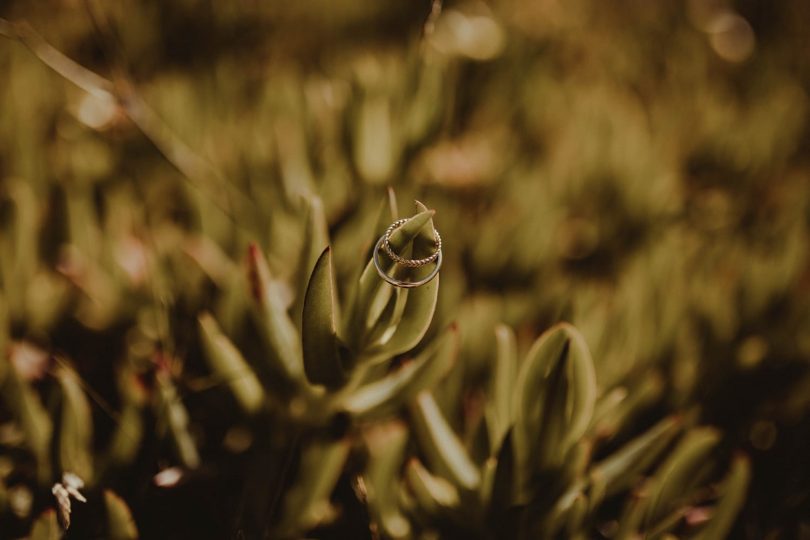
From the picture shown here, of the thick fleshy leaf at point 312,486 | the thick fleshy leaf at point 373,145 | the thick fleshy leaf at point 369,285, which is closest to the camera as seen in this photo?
the thick fleshy leaf at point 369,285

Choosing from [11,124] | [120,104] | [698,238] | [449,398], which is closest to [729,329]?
[698,238]

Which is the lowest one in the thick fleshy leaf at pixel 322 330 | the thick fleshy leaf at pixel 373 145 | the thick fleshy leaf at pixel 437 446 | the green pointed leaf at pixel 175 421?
the thick fleshy leaf at pixel 437 446

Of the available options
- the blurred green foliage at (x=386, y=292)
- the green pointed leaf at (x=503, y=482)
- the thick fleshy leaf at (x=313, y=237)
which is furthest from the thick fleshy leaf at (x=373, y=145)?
the green pointed leaf at (x=503, y=482)

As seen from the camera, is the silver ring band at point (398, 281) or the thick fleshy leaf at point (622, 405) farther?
the thick fleshy leaf at point (622, 405)

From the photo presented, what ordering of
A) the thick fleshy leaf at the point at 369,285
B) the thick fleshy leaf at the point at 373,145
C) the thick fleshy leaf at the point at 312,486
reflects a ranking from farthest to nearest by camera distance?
the thick fleshy leaf at the point at 373,145
the thick fleshy leaf at the point at 312,486
the thick fleshy leaf at the point at 369,285

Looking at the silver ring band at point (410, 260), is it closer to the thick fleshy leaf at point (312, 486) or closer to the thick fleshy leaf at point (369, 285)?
the thick fleshy leaf at point (369, 285)

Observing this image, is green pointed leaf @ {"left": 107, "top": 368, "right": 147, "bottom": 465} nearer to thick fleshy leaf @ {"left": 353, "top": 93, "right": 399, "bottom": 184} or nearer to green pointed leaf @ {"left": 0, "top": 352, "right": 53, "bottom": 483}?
green pointed leaf @ {"left": 0, "top": 352, "right": 53, "bottom": 483}

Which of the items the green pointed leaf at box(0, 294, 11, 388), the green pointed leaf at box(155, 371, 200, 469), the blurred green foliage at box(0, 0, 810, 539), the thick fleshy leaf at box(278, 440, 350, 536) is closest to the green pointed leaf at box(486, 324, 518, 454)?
the blurred green foliage at box(0, 0, 810, 539)
